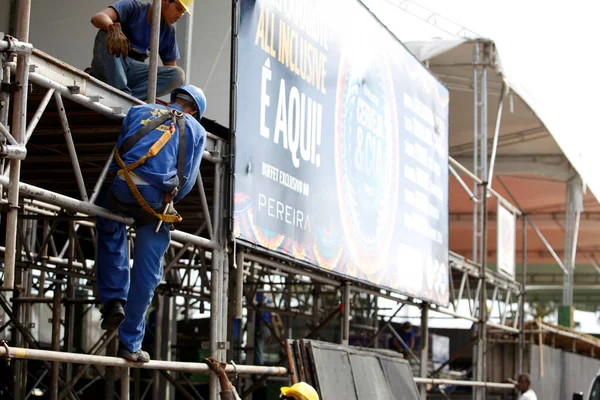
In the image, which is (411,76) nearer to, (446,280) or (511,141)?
(446,280)

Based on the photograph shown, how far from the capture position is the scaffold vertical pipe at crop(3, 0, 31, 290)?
5852 mm

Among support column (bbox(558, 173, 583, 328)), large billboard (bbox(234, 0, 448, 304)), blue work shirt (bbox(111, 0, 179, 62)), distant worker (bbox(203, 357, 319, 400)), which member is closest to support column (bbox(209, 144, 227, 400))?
large billboard (bbox(234, 0, 448, 304))

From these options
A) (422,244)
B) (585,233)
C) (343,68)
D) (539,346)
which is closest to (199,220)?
(343,68)

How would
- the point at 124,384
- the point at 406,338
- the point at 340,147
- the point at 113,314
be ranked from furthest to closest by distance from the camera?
the point at 406,338 < the point at 340,147 < the point at 124,384 < the point at 113,314

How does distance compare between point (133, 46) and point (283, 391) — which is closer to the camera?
point (283, 391)

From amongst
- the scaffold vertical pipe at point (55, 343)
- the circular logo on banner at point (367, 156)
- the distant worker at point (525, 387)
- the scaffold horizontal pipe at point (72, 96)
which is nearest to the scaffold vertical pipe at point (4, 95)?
the scaffold horizontal pipe at point (72, 96)

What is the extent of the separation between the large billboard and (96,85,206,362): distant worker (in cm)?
156

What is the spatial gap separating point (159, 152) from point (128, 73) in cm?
144

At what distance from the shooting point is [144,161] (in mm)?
6973

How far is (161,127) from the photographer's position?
7105mm

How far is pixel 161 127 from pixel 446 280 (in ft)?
28.4

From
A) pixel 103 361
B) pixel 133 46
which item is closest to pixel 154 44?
pixel 133 46

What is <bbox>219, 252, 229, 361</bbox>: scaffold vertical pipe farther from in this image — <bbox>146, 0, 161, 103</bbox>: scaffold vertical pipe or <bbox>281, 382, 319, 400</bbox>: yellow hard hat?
<bbox>146, 0, 161, 103</bbox>: scaffold vertical pipe

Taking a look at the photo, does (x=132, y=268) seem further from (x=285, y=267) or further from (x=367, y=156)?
(x=367, y=156)
